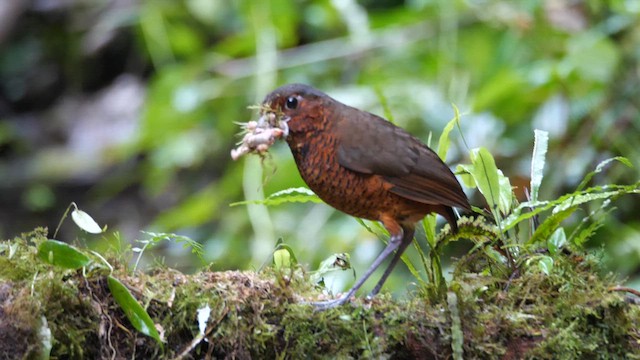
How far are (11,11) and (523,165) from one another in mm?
4752

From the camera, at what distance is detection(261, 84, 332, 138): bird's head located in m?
2.84

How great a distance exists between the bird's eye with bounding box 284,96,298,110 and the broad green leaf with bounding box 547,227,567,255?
86 cm

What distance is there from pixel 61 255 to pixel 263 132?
0.85 meters

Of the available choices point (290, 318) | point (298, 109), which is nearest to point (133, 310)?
point (290, 318)

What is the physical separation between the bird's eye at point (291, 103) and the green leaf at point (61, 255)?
96 cm

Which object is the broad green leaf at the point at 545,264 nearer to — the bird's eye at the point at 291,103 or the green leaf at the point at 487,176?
the green leaf at the point at 487,176

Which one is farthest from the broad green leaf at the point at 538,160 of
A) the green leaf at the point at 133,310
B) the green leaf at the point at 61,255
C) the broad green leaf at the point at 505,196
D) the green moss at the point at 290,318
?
the green leaf at the point at 61,255

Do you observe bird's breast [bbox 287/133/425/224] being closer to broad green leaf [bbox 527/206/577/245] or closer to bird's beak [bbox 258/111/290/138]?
bird's beak [bbox 258/111/290/138]

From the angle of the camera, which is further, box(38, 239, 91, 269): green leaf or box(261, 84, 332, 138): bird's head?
box(261, 84, 332, 138): bird's head

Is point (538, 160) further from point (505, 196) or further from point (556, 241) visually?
point (556, 241)

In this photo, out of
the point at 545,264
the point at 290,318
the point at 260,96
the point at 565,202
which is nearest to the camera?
the point at 290,318

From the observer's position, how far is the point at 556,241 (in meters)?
2.60

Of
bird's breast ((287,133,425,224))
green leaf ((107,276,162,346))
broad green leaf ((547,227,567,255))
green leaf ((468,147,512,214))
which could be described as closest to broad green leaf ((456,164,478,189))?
green leaf ((468,147,512,214))

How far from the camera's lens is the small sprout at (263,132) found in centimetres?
271
